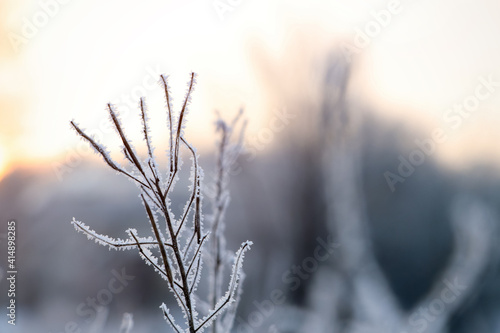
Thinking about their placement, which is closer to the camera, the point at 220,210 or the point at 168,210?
the point at 168,210
